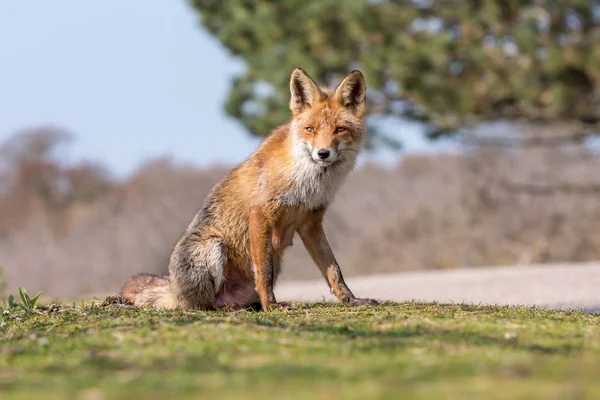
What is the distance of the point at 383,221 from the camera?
84.4 feet

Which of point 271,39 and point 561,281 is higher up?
point 271,39

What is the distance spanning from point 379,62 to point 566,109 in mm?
4278

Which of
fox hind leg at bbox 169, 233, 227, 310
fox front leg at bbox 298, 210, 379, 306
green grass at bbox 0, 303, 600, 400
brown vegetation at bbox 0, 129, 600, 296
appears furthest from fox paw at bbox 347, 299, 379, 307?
brown vegetation at bbox 0, 129, 600, 296

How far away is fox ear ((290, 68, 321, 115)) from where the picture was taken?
7.63 m

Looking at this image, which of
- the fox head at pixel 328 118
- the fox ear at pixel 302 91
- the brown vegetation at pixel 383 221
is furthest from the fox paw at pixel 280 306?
the brown vegetation at pixel 383 221

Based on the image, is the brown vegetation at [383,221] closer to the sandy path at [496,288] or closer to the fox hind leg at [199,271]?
the sandy path at [496,288]

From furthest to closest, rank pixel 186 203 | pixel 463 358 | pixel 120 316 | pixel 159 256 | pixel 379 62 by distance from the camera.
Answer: pixel 186 203, pixel 159 256, pixel 379 62, pixel 120 316, pixel 463 358

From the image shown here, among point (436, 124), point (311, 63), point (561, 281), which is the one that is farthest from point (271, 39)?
point (561, 281)

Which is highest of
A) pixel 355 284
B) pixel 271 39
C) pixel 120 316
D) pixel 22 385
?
pixel 271 39

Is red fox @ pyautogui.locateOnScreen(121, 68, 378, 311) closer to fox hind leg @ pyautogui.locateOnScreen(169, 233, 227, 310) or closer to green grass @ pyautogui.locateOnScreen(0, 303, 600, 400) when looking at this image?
fox hind leg @ pyautogui.locateOnScreen(169, 233, 227, 310)

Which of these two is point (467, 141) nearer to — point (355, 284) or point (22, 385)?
point (355, 284)

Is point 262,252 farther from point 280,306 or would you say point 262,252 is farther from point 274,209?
point 280,306

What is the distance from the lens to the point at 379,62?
662 inches

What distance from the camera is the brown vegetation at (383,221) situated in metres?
23.1
